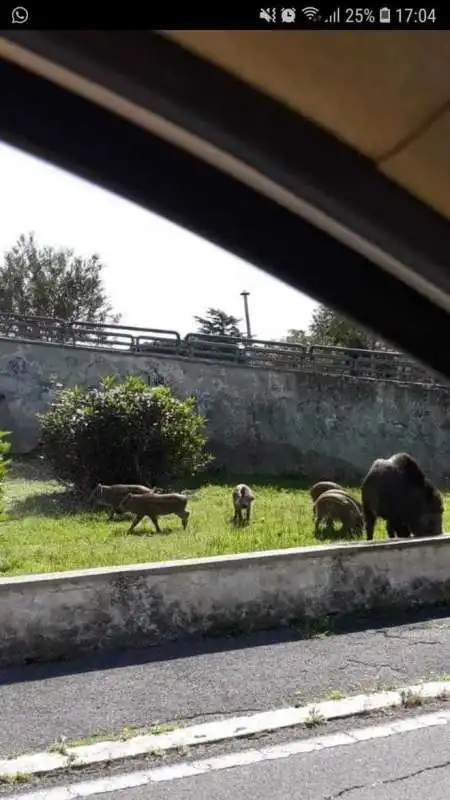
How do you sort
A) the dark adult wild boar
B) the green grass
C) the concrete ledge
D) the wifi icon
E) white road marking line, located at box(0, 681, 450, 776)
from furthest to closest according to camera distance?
1. the dark adult wild boar
2. the green grass
3. the concrete ledge
4. white road marking line, located at box(0, 681, 450, 776)
5. the wifi icon

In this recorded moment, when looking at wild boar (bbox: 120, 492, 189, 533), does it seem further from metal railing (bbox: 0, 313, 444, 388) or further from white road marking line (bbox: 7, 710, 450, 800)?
metal railing (bbox: 0, 313, 444, 388)

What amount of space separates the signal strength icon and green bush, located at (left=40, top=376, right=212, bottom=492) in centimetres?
1483

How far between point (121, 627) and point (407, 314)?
542 cm

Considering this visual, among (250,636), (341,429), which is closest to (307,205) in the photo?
(250,636)

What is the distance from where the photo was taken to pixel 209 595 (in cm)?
644

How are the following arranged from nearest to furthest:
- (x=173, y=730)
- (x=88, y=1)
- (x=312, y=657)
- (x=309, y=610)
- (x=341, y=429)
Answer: (x=88, y=1), (x=173, y=730), (x=312, y=657), (x=309, y=610), (x=341, y=429)

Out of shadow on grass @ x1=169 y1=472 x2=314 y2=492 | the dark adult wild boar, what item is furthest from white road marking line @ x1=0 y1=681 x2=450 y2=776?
shadow on grass @ x1=169 y1=472 x2=314 y2=492

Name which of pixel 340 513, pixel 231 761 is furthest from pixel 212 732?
pixel 340 513

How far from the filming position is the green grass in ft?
29.1

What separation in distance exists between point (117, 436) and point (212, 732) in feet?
36.9

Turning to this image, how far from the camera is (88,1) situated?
2.63 ft

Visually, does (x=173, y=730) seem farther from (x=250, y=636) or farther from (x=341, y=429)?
(x=341, y=429)

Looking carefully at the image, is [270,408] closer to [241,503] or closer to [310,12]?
[241,503]

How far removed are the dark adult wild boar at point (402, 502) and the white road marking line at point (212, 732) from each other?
16.6 feet
